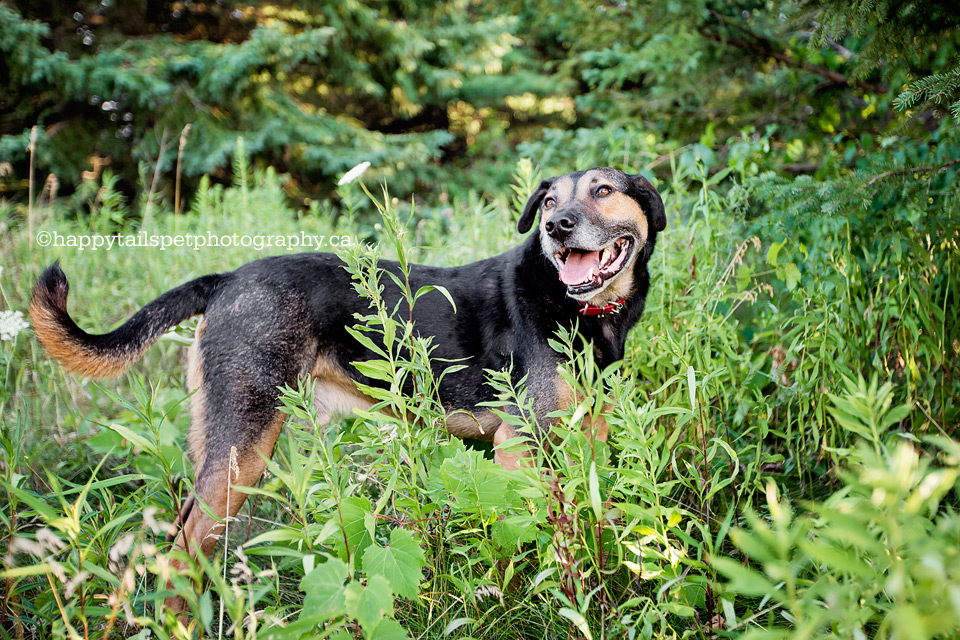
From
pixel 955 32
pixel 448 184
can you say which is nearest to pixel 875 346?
pixel 955 32

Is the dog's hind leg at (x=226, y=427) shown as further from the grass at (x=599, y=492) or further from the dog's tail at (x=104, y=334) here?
the dog's tail at (x=104, y=334)

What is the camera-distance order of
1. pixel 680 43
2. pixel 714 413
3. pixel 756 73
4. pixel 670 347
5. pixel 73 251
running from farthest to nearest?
1. pixel 756 73
2. pixel 73 251
3. pixel 680 43
4. pixel 714 413
5. pixel 670 347

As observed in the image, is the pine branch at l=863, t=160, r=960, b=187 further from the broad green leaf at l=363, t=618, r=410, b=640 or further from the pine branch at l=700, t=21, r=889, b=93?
the broad green leaf at l=363, t=618, r=410, b=640

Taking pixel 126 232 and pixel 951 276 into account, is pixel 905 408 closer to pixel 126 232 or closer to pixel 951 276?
pixel 951 276

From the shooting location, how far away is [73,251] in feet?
19.8

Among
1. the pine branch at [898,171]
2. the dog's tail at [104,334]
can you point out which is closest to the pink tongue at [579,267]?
the pine branch at [898,171]

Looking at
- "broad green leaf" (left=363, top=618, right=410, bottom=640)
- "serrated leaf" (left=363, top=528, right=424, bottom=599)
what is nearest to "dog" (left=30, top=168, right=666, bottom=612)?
"serrated leaf" (left=363, top=528, right=424, bottom=599)

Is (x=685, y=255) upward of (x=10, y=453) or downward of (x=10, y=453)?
upward

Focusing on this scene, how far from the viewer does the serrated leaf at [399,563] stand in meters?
1.69

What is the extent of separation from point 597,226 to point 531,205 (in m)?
0.64

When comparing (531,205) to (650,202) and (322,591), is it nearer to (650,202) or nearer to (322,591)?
(650,202)

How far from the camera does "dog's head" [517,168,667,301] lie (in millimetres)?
2969

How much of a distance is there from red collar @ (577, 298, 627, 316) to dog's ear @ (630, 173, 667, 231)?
501 mm

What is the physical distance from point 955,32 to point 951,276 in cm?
147
